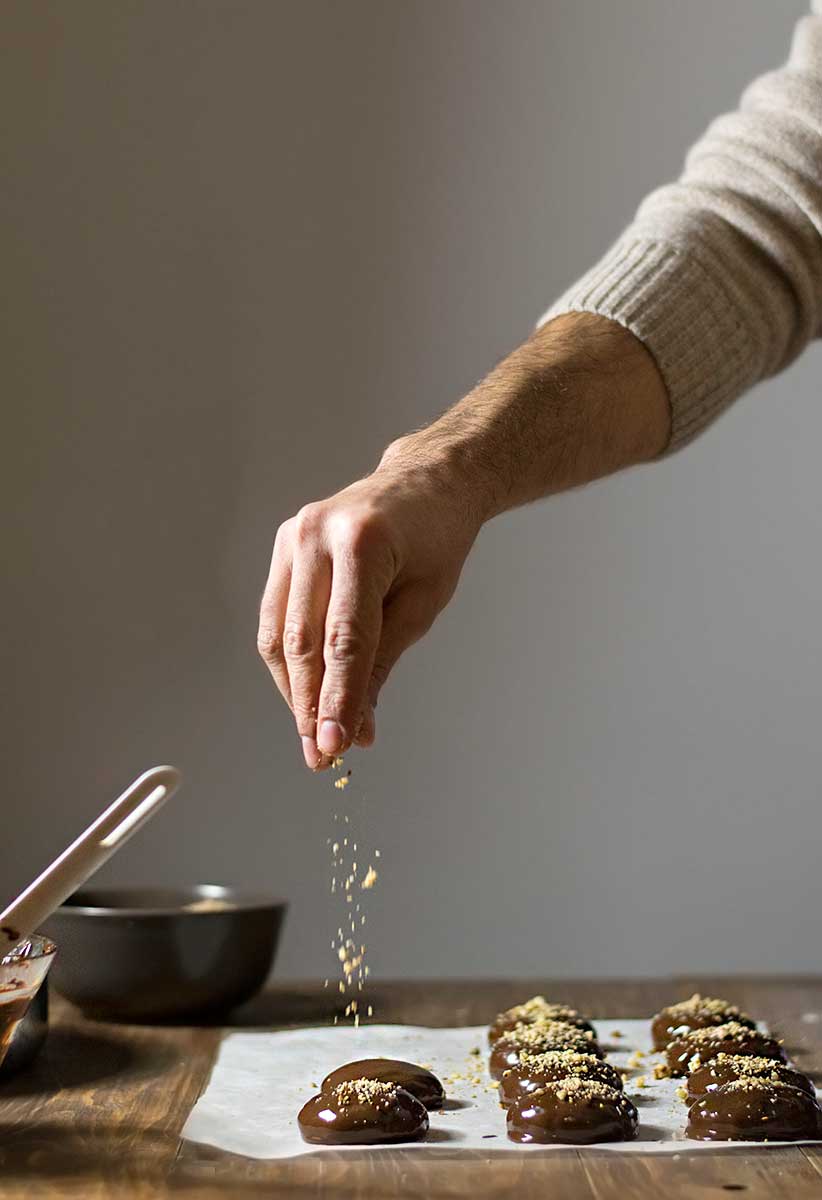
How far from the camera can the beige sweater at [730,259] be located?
1.52 metres

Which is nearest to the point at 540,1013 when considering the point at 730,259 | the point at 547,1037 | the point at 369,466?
the point at 547,1037

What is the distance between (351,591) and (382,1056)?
0.49 m

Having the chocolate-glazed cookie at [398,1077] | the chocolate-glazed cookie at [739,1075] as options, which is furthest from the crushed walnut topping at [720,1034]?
the chocolate-glazed cookie at [398,1077]

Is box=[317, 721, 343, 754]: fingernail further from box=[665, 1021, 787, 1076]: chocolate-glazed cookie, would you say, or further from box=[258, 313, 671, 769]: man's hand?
box=[665, 1021, 787, 1076]: chocolate-glazed cookie

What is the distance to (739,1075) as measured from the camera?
1.10 metres

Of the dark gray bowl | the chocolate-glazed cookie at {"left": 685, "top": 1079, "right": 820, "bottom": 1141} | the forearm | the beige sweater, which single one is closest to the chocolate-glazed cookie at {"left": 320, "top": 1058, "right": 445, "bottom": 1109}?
the chocolate-glazed cookie at {"left": 685, "top": 1079, "right": 820, "bottom": 1141}

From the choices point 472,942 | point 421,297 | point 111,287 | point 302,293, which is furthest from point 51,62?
point 472,942

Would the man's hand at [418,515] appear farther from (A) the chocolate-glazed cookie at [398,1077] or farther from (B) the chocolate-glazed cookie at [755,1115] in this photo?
(B) the chocolate-glazed cookie at [755,1115]

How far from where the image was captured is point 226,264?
8.41 feet

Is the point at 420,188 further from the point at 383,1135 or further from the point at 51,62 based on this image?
the point at 383,1135

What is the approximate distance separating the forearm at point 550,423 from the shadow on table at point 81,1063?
22.2 inches

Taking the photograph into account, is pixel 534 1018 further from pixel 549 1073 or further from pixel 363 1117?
pixel 363 1117

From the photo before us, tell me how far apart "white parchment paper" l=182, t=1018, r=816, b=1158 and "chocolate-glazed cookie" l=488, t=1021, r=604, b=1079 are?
23mm

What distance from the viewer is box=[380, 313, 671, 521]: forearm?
1.26 m
